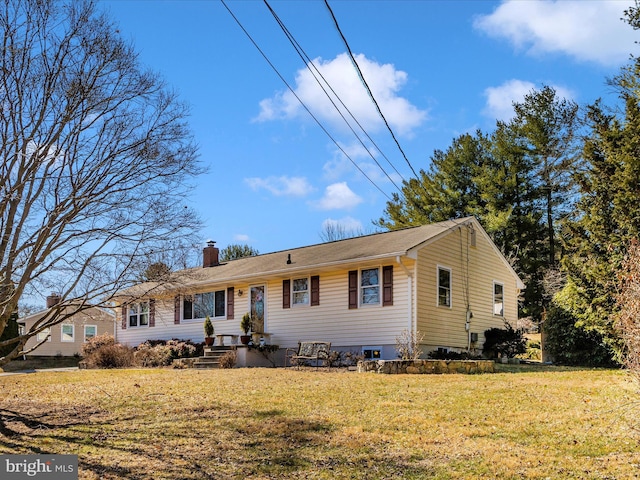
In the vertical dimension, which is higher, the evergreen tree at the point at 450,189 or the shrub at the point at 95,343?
the evergreen tree at the point at 450,189

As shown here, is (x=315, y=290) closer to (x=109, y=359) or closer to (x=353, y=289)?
(x=353, y=289)

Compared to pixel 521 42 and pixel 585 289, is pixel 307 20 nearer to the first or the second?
pixel 521 42

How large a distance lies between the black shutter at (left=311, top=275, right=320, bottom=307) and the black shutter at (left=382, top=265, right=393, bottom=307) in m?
2.81

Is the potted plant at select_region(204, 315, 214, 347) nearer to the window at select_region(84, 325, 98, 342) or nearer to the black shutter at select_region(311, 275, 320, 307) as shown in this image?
the black shutter at select_region(311, 275, 320, 307)

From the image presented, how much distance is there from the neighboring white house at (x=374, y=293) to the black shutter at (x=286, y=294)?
0.12ft

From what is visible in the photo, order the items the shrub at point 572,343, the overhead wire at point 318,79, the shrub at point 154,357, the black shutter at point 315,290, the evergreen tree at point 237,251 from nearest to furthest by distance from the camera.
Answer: the overhead wire at point 318,79 → the shrub at point 572,343 → the black shutter at point 315,290 → the shrub at point 154,357 → the evergreen tree at point 237,251

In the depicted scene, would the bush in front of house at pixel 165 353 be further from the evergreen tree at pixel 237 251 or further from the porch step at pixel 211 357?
the evergreen tree at pixel 237 251

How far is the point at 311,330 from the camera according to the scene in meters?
21.2

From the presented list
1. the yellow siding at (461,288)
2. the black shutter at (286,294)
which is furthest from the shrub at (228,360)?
the yellow siding at (461,288)

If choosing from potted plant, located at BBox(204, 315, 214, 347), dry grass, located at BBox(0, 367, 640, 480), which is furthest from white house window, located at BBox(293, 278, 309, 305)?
dry grass, located at BBox(0, 367, 640, 480)

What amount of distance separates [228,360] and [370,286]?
5338mm

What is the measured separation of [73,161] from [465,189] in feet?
100

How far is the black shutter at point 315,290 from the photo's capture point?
21219 mm

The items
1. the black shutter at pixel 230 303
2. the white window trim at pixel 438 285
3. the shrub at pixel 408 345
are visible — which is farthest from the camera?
the black shutter at pixel 230 303
